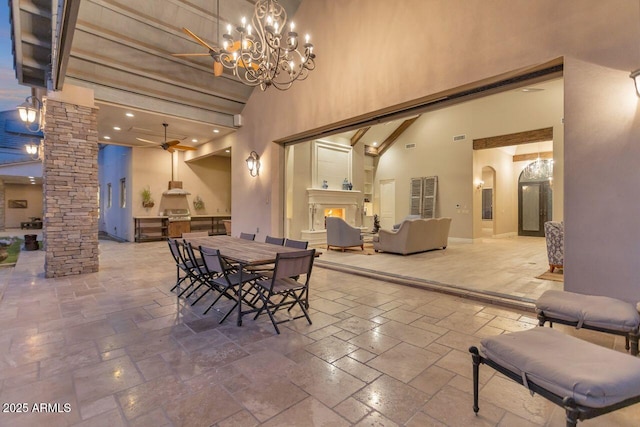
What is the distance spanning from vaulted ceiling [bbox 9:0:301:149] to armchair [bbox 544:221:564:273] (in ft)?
21.9

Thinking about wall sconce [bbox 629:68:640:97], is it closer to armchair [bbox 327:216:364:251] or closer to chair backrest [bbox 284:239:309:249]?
chair backrest [bbox 284:239:309:249]

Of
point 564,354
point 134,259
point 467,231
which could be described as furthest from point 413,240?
point 134,259

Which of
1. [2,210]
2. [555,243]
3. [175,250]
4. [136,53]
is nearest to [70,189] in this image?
[175,250]

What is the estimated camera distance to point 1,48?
5875 millimetres

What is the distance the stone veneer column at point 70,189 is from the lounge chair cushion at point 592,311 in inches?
258

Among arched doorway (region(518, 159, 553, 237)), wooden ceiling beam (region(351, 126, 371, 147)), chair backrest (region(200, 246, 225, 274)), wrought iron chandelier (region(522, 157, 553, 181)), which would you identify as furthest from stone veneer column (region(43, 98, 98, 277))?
arched doorway (region(518, 159, 553, 237))

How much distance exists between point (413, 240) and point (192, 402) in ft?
20.5

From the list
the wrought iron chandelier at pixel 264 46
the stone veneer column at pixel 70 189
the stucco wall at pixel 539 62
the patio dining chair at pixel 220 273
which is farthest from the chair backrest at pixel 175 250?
the stucco wall at pixel 539 62

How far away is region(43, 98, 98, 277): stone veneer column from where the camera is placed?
4.98 meters

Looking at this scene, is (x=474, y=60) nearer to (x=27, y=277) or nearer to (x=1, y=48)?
(x=27, y=277)

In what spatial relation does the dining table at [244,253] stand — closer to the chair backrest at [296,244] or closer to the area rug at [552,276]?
the chair backrest at [296,244]

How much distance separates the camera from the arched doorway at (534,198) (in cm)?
1138

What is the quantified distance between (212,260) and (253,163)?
4.72 m

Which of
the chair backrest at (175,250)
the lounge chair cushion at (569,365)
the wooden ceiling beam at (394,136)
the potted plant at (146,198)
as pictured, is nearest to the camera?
the lounge chair cushion at (569,365)
